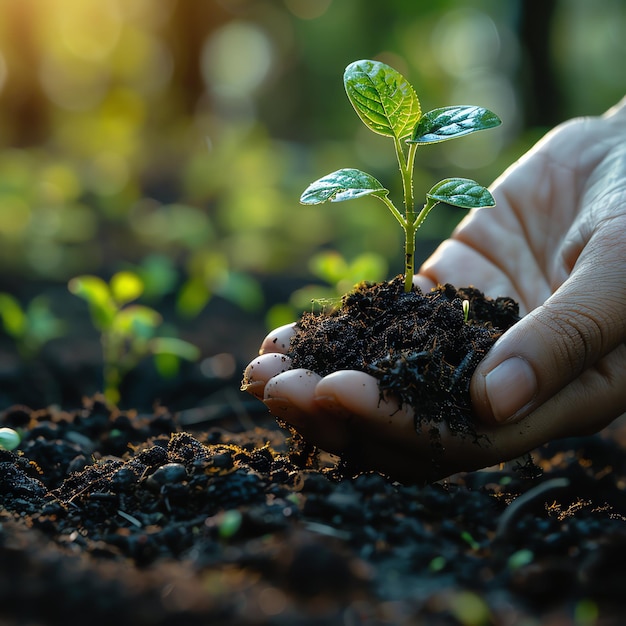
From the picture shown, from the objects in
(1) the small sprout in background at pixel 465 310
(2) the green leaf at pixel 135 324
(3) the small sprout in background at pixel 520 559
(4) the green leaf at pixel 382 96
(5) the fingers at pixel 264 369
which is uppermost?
(4) the green leaf at pixel 382 96

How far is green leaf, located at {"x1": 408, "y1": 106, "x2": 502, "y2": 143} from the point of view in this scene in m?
1.71

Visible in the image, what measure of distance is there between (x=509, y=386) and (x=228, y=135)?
7.01 meters

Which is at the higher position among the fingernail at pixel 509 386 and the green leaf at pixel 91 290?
the green leaf at pixel 91 290

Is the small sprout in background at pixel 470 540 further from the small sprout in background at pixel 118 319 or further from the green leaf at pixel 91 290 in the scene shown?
the green leaf at pixel 91 290

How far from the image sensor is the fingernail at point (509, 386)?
1.59 metres

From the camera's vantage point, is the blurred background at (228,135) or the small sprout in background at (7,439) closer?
the small sprout in background at (7,439)

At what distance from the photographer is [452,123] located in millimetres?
1778

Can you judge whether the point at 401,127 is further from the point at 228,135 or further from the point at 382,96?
the point at 228,135

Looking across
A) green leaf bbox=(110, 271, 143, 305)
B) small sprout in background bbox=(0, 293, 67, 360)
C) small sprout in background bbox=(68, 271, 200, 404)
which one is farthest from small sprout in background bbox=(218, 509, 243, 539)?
small sprout in background bbox=(0, 293, 67, 360)

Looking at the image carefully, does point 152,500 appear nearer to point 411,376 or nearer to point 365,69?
point 411,376

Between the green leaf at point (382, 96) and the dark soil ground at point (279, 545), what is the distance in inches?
20.8

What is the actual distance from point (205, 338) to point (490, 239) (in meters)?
2.25

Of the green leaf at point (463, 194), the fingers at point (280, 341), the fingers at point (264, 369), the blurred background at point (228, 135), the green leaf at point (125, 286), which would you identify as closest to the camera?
the green leaf at point (463, 194)

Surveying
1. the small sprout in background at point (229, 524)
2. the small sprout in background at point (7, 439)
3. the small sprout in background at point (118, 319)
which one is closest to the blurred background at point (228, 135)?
the small sprout in background at point (118, 319)
